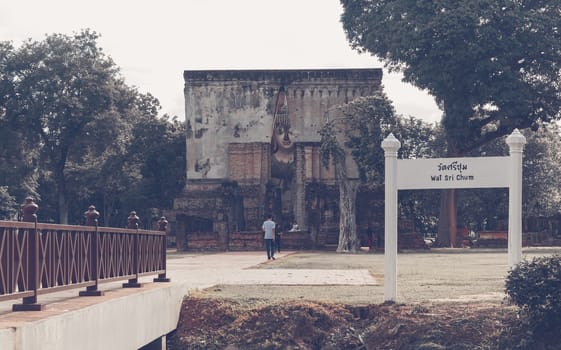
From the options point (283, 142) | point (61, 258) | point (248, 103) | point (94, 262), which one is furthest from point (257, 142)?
point (61, 258)

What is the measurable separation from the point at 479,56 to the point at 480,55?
71 millimetres

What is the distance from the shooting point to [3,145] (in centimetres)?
5381

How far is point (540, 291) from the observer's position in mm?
14492

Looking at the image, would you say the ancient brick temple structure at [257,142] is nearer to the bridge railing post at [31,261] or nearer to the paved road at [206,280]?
the paved road at [206,280]

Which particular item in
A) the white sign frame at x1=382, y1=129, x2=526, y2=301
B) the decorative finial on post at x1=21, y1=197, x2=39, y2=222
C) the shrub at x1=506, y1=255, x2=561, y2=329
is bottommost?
the shrub at x1=506, y1=255, x2=561, y2=329

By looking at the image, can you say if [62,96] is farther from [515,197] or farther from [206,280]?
[515,197]

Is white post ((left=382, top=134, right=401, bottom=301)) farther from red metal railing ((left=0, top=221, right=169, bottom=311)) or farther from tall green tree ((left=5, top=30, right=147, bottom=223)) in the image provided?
tall green tree ((left=5, top=30, right=147, bottom=223))

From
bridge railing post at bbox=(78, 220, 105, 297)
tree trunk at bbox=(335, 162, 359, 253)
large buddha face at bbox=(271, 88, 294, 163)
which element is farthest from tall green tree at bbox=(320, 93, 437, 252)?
bridge railing post at bbox=(78, 220, 105, 297)

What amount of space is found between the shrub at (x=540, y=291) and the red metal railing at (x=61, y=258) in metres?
5.17

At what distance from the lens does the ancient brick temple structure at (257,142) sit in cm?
5375

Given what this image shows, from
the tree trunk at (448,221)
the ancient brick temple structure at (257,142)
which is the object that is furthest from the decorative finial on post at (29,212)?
the ancient brick temple structure at (257,142)

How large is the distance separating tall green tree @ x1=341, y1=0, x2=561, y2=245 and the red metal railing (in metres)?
31.0

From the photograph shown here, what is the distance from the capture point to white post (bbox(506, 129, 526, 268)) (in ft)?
55.1

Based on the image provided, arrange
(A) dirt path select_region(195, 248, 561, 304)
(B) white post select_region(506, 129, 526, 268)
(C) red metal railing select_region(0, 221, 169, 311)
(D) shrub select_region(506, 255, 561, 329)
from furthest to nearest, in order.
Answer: (A) dirt path select_region(195, 248, 561, 304), (B) white post select_region(506, 129, 526, 268), (D) shrub select_region(506, 255, 561, 329), (C) red metal railing select_region(0, 221, 169, 311)
